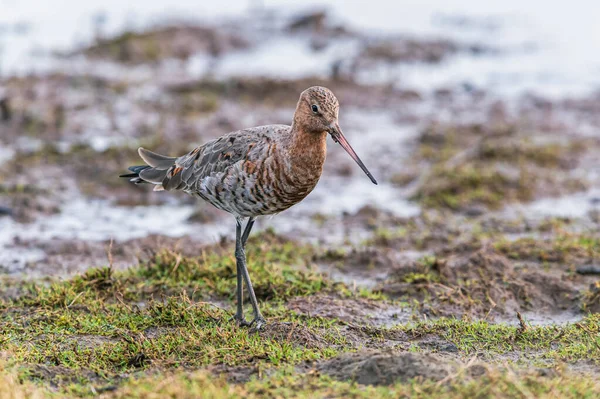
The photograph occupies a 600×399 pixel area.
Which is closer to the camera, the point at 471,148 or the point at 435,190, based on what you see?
the point at 435,190

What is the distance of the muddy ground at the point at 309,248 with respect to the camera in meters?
4.91

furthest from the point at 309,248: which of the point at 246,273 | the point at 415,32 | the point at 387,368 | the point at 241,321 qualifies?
the point at 415,32

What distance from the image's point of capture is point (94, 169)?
1061 centimetres

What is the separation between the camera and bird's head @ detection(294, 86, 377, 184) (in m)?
5.61

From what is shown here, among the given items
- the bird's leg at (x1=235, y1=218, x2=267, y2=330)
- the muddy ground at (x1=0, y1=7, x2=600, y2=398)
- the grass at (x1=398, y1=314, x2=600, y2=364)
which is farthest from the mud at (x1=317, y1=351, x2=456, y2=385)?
the bird's leg at (x1=235, y1=218, x2=267, y2=330)

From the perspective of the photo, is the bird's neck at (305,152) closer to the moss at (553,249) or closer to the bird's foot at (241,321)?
the bird's foot at (241,321)

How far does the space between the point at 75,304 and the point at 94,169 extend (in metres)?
4.56

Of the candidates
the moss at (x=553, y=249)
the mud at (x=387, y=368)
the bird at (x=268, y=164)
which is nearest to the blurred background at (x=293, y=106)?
the moss at (x=553, y=249)

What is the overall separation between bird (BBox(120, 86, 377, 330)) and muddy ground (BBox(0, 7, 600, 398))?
0.80 m

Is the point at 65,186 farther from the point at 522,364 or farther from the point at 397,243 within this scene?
the point at 522,364

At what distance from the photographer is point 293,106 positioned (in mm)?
13914

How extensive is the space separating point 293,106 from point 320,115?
8.35 metres

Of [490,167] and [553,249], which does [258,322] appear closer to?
[553,249]

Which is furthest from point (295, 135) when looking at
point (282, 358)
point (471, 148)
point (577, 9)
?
point (577, 9)
